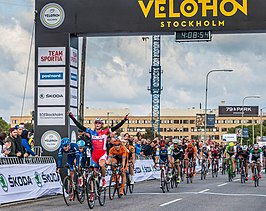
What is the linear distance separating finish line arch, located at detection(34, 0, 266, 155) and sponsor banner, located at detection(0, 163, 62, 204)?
2.83 m

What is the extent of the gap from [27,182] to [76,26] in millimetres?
6681

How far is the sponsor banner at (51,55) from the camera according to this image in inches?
898

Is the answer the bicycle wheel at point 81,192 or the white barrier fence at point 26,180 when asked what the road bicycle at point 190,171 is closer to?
the white barrier fence at point 26,180

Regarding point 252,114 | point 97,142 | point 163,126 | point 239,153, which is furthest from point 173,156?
point 163,126

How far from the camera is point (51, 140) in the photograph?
22.6 metres

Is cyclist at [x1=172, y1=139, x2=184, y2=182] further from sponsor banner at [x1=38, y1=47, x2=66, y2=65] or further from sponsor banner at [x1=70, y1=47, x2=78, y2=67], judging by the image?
sponsor banner at [x1=38, y1=47, x2=66, y2=65]

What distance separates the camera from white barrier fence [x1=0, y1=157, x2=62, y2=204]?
55.6 feet

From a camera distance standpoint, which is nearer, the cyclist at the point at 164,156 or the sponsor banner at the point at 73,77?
the sponsor banner at the point at 73,77

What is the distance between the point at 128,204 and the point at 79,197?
50.4 inches

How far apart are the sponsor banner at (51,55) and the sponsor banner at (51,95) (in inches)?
35.2

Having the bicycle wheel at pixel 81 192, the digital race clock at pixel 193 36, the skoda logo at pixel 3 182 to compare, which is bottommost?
the bicycle wheel at pixel 81 192

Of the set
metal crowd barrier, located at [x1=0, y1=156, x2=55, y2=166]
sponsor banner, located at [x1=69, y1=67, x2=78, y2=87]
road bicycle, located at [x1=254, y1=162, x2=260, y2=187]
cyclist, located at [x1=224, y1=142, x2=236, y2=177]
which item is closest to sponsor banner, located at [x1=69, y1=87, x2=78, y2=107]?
sponsor banner, located at [x1=69, y1=67, x2=78, y2=87]

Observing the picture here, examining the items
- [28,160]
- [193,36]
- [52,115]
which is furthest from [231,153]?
[28,160]

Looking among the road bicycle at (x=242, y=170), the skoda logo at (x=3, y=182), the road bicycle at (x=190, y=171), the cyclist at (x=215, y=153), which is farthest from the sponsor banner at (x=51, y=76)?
the cyclist at (x=215, y=153)
